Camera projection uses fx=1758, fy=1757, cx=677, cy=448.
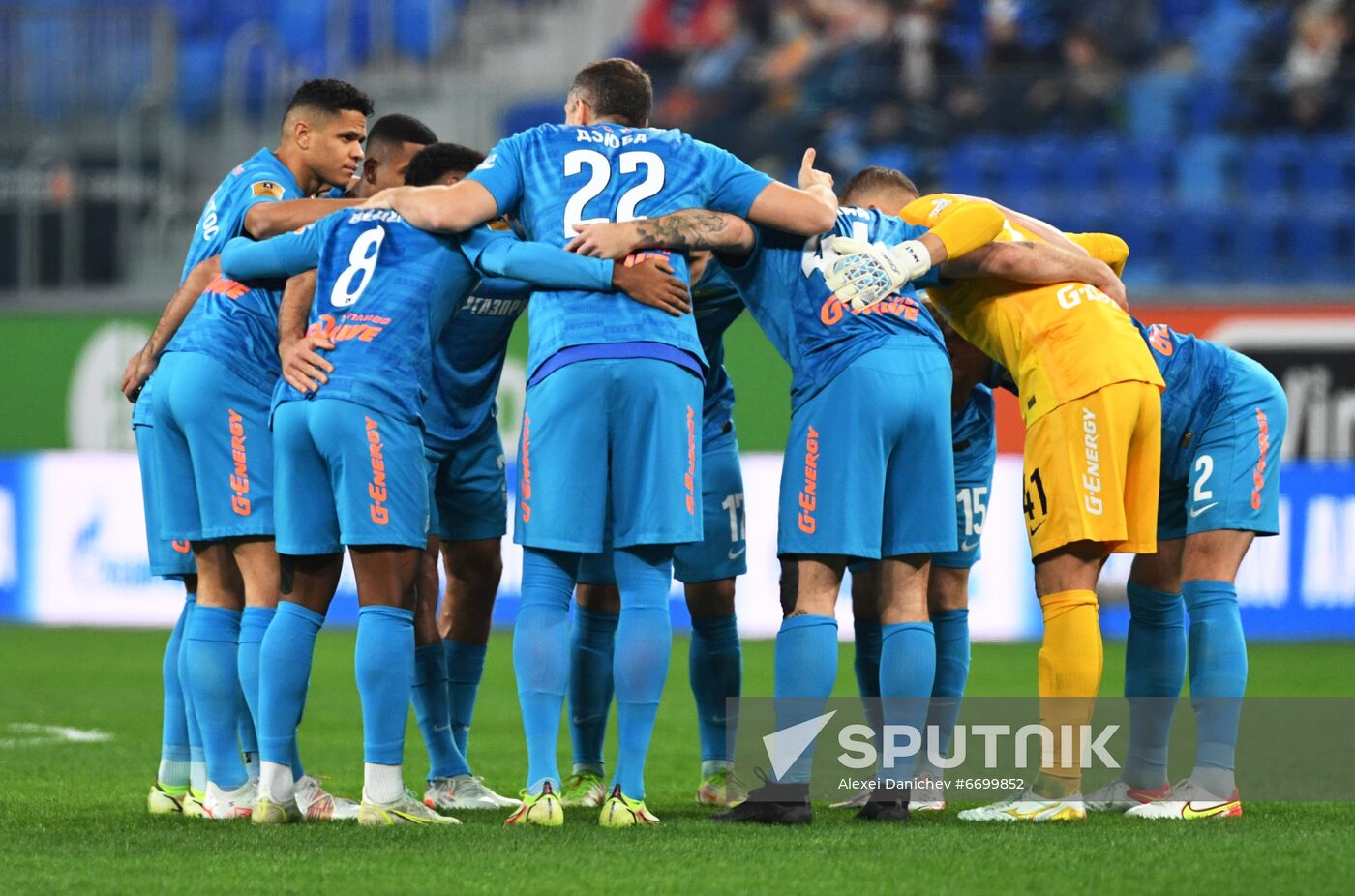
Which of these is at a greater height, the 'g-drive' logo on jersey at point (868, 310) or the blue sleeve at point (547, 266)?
the blue sleeve at point (547, 266)

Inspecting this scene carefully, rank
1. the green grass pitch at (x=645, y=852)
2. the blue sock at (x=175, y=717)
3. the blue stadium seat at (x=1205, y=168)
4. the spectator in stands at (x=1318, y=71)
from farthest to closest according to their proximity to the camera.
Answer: the spectator in stands at (x=1318, y=71)
the blue stadium seat at (x=1205, y=168)
the blue sock at (x=175, y=717)
the green grass pitch at (x=645, y=852)

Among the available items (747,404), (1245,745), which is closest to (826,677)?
(1245,745)

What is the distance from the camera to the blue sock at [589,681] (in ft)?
20.6

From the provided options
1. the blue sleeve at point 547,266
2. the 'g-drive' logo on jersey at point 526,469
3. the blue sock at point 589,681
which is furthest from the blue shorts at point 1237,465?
the 'g-drive' logo on jersey at point 526,469

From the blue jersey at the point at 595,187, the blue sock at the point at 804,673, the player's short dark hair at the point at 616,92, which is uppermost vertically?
the player's short dark hair at the point at 616,92

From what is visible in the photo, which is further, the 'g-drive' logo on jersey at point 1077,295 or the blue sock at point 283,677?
the 'g-drive' logo on jersey at point 1077,295

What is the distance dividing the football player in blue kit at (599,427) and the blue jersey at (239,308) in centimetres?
72

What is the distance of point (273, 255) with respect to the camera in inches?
225

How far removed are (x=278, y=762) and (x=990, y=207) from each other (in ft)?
9.58

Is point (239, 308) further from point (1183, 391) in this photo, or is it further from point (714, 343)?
point (1183, 391)

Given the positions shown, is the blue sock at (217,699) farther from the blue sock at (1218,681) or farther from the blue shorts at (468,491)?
the blue sock at (1218,681)

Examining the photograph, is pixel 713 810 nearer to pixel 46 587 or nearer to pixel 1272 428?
pixel 1272 428

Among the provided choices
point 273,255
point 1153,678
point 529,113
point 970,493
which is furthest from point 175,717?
point 529,113

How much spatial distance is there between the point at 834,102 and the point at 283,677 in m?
11.3
